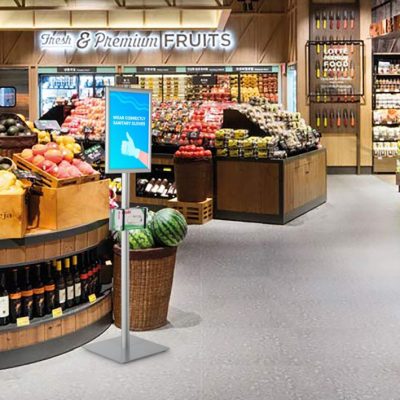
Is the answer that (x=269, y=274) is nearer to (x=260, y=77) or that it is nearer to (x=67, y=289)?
(x=67, y=289)

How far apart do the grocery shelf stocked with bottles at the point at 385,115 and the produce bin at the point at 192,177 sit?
6443 mm

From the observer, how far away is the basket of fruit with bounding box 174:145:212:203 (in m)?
9.05

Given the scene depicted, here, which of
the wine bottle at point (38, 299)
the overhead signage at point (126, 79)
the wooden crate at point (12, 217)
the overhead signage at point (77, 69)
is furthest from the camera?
the overhead signage at point (77, 69)

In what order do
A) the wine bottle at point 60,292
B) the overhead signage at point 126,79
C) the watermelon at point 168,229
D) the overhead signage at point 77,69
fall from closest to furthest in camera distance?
the wine bottle at point 60,292 < the watermelon at point 168,229 < the overhead signage at point 126,79 < the overhead signage at point 77,69

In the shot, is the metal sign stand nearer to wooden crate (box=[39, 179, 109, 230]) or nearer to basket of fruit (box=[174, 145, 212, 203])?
wooden crate (box=[39, 179, 109, 230])

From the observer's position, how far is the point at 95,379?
12.7ft

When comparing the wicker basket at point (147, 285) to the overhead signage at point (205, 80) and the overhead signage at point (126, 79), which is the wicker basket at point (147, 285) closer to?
the overhead signage at point (205, 80)

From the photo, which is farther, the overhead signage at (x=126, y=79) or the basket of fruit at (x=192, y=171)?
the overhead signage at (x=126, y=79)

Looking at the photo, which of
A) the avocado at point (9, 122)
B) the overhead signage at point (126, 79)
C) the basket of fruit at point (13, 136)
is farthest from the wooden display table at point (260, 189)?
the overhead signage at point (126, 79)

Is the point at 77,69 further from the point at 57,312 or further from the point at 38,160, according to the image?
the point at 57,312

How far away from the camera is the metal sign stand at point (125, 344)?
164 inches

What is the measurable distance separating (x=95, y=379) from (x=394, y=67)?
39.8 feet

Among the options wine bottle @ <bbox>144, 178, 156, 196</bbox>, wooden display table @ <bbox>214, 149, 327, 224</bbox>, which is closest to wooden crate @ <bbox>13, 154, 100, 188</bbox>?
wooden display table @ <bbox>214, 149, 327, 224</bbox>

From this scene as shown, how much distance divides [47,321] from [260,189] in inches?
205
